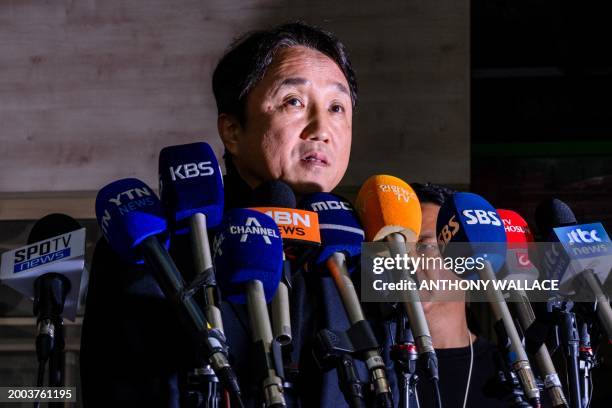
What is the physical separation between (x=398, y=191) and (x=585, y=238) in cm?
28

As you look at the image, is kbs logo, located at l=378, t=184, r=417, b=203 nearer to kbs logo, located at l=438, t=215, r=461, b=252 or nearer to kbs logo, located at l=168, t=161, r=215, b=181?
kbs logo, located at l=438, t=215, r=461, b=252

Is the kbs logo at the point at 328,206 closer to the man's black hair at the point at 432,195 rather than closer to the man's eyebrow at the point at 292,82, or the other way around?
the man's eyebrow at the point at 292,82

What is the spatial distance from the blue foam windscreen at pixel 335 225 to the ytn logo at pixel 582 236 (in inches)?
12.4

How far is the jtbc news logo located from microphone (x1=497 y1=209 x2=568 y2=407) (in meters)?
0.05

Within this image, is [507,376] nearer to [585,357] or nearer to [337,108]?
[585,357]

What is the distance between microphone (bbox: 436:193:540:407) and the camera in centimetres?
103

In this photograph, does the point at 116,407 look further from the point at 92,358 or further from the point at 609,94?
the point at 609,94

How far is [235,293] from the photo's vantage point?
1.05 metres

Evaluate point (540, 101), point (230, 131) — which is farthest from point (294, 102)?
point (540, 101)

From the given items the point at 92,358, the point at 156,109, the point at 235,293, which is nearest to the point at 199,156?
the point at 235,293

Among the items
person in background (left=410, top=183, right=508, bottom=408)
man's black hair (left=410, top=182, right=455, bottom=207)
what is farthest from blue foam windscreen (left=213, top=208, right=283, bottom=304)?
man's black hair (left=410, top=182, right=455, bottom=207)

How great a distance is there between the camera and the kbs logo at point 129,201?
1.08 m

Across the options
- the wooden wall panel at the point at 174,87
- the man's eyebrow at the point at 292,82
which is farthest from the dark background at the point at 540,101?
the man's eyebrow at the point at 292,82

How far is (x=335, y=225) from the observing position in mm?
1143
